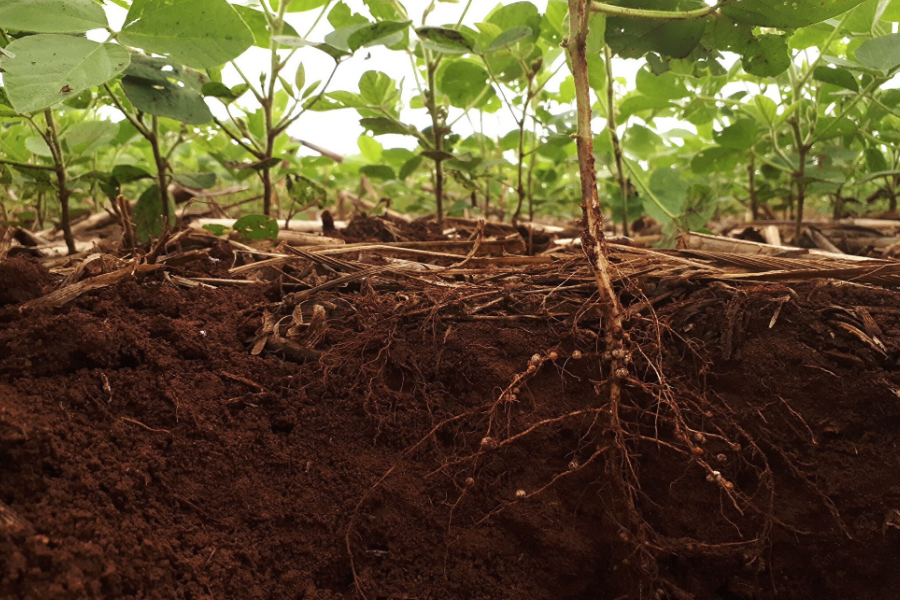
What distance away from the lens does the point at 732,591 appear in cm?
89

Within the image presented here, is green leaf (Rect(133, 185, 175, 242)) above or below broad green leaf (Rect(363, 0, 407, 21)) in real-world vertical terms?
below

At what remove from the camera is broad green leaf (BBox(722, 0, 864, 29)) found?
3.31ft

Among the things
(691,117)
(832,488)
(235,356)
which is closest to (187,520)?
(235,356)

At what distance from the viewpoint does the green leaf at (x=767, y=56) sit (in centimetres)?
127

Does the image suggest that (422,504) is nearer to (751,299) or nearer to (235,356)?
(235,356)

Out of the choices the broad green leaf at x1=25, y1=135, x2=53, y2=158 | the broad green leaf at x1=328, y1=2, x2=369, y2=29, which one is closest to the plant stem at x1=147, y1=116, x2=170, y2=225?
the broad green leaf at x1=25, y1=135, x2=53, y2=158

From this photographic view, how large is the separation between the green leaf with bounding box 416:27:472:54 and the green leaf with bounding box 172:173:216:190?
2.20 ft

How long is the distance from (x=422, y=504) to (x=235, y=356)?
0.40 m

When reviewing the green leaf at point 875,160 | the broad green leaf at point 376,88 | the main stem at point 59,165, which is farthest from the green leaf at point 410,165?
the green leaf at point 875,160

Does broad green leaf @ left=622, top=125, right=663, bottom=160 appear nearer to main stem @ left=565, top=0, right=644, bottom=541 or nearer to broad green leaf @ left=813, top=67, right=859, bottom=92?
broad green leaf @ left=813, top=67, right=859, bottom=92

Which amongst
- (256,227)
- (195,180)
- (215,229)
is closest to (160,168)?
(195,180)

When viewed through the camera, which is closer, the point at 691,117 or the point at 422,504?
the point at 422,504

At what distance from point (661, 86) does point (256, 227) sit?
1.39 metres

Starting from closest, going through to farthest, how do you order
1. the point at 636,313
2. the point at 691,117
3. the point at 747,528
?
the point at 747,528, the point at 636,313, the point at 691,117
